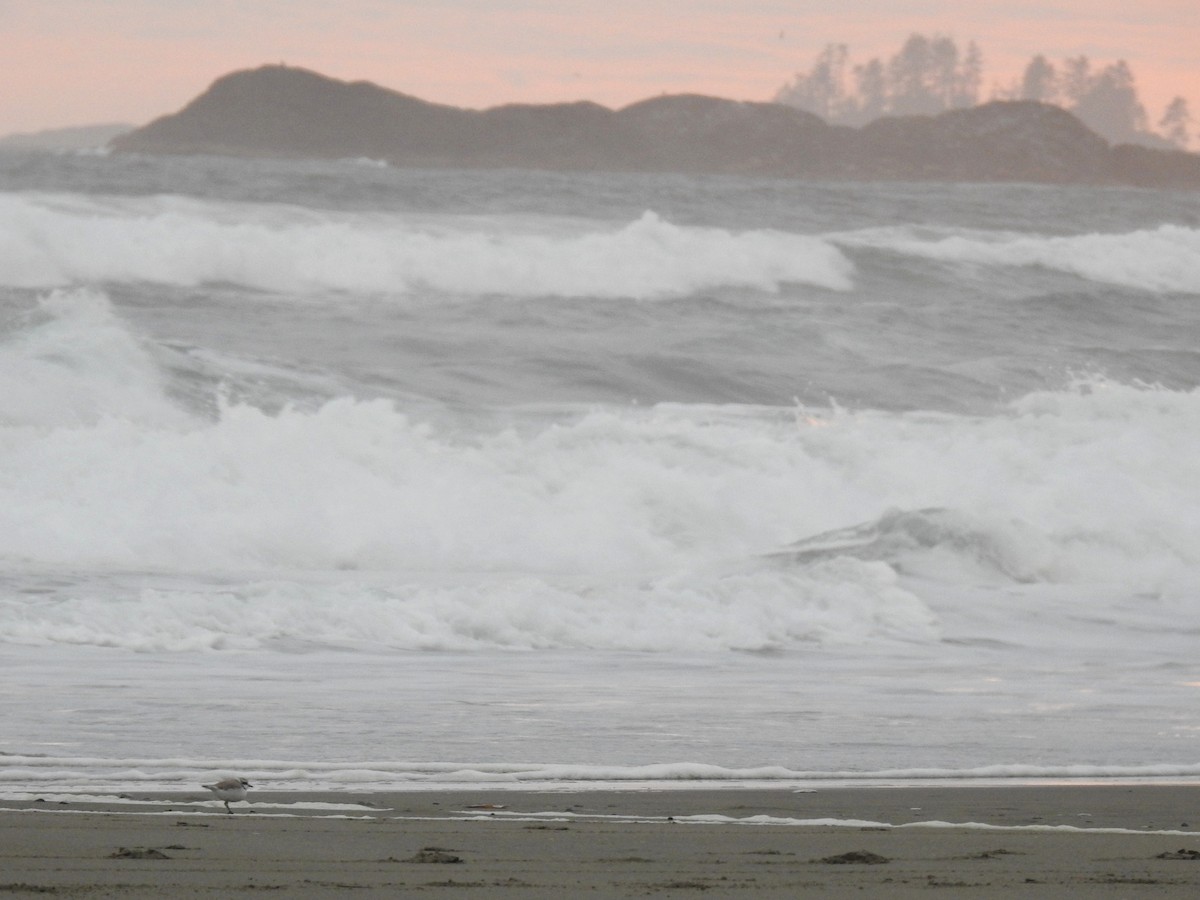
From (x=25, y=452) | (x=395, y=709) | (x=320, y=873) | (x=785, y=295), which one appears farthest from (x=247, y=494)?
(x=785, y=295)

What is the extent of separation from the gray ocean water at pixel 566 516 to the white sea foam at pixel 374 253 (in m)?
0.12

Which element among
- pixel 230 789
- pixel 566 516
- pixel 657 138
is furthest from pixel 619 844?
pixel 657 138

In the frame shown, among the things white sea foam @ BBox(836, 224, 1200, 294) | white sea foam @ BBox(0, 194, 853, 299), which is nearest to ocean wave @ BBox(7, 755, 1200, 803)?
white sea foam @ BBox(0, 194, 853, 299)

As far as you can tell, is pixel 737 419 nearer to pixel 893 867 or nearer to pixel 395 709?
pixel 395 709

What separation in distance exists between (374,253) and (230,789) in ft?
66.8

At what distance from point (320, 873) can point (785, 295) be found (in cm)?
2145

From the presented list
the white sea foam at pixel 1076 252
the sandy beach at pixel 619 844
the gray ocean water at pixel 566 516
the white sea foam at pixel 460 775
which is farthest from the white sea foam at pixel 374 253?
the sandy beach at pixel 619 844

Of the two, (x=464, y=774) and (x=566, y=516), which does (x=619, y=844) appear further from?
(x=566, y=516)

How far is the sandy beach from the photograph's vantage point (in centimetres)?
335

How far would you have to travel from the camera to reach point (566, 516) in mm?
11227

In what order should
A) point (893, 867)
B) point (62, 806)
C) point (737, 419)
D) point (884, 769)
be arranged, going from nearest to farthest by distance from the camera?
point (893, 867), point (62, 806), point (884, 769), point (737, 419)

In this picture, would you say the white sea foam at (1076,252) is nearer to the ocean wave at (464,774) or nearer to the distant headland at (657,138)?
the ocean wave at (464,774)

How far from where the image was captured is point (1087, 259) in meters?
30.5

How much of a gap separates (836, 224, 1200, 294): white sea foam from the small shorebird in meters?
25.1
